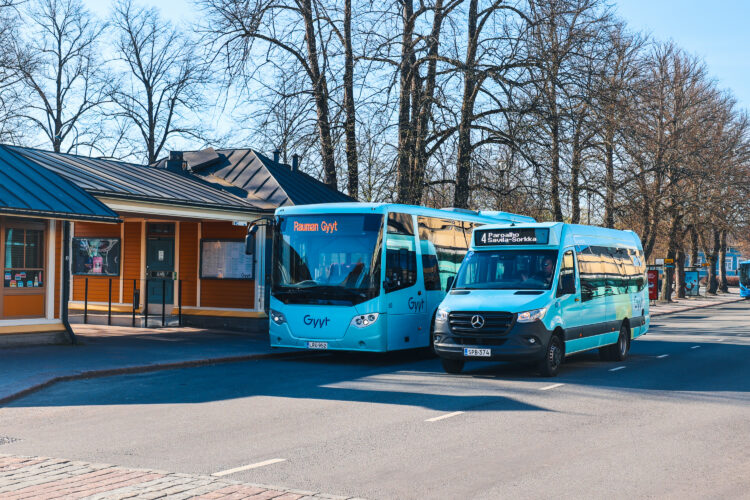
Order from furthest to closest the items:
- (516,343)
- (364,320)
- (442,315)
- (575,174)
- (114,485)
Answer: (575,174) < (364,320) < (442,315) < (516,343) < (114,485)

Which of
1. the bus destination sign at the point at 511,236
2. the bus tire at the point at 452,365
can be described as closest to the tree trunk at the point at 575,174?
the bus destination sign at the point at 511,236

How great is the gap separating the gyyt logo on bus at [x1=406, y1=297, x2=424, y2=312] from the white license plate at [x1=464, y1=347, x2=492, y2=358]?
3257mm

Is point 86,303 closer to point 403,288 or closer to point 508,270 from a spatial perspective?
point 403,288

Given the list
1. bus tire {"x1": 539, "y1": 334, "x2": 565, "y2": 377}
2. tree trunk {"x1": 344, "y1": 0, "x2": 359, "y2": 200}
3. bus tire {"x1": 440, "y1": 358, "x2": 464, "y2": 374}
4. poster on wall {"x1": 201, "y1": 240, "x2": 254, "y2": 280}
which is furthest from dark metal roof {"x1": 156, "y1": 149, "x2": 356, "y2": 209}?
bus tire {"x1": 539, "y1": 334, "x2": 565, "y2": 377}

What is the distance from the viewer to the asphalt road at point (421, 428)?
698 centimetres

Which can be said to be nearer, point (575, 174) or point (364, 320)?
point (364, 320)

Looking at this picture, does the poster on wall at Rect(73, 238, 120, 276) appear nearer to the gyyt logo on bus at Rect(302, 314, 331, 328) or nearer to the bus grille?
the gyyt logo on bus at Rect(302, 314, 331, 328)

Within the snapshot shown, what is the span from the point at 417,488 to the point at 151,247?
65.2 ft

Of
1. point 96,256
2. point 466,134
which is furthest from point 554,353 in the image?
point 96,256

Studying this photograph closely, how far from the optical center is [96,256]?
25516 mm

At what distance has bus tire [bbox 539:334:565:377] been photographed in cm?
1375

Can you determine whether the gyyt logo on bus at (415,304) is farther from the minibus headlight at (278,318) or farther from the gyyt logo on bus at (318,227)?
the minibus headlight at (278,318)

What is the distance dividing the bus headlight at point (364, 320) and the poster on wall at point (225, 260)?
25.5 feet

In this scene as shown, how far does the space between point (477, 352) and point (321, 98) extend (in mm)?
13735
